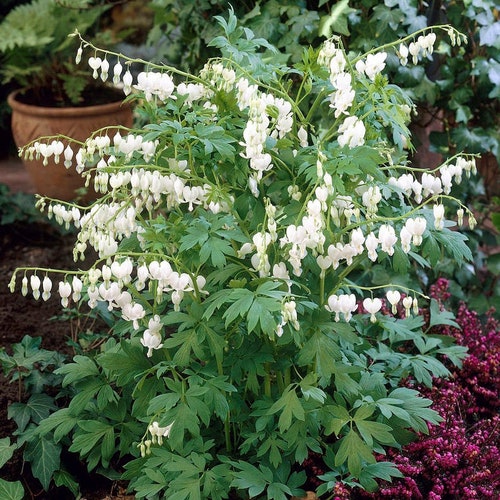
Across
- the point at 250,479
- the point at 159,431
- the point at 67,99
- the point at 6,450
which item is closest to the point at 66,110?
the point at 67,99

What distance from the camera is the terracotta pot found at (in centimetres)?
554

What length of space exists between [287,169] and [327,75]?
358 millimetres

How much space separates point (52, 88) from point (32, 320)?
232 cm

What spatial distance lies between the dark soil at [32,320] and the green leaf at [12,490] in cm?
17

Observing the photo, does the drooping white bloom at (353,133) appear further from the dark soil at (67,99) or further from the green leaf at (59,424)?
the dark soil at (67,99)

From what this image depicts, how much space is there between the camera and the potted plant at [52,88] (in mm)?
5574

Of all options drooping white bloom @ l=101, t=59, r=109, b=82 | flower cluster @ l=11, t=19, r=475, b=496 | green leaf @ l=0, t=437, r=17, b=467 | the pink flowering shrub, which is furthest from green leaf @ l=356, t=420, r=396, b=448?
drooping white bloom @ l=101, t=59, r=109, b=82

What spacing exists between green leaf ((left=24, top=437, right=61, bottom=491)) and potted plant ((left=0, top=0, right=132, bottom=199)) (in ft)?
9.30

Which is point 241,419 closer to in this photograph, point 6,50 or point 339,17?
point 339,17

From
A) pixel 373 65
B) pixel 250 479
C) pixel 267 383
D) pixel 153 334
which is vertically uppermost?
pixel 373 65

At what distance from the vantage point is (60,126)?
18.3 ft

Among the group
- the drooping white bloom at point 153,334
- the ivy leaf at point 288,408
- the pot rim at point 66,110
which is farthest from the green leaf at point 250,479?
the pot rim at point 66,110

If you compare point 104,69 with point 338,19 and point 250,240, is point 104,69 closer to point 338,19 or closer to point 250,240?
point 250,240

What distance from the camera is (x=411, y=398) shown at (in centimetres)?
287
